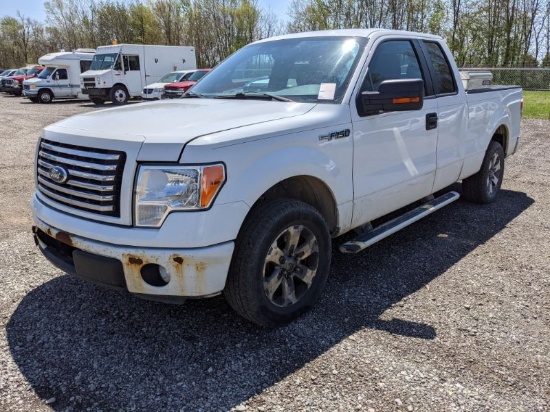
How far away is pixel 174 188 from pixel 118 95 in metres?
22.3

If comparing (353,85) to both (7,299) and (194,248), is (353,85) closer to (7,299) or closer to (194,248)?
(194,248)

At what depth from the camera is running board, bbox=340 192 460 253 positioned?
11.8 ft

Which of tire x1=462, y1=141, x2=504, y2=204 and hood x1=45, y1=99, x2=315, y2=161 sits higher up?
hood x1=45, y1=99, x2=315, y2=161

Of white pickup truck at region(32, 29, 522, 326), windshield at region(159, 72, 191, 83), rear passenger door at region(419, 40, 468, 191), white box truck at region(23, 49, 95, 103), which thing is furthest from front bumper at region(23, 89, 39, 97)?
rear passenger door at region(419, 40, 468, 191)

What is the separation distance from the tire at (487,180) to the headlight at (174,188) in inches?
167

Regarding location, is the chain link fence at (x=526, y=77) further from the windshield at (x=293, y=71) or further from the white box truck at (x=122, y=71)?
the windshield at (x=293, y=71)

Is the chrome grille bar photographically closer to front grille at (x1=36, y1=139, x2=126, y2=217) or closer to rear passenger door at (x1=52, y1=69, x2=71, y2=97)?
front grille at (x1=36, y1=139, x2=126, y2=217)

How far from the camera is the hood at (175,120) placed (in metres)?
2.68

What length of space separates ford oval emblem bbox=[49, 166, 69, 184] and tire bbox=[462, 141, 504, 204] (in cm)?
467

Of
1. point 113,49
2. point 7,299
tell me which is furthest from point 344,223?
point 113,49

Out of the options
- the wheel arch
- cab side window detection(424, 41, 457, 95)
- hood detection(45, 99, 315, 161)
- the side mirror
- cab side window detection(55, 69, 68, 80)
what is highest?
cab side window detection(55, 69, 68, 80)

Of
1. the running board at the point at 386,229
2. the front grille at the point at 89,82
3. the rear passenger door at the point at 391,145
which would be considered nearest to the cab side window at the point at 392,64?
the rear passenger door at the point at 391,145

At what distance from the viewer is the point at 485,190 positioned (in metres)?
5.89

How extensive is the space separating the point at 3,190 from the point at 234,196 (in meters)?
5.55
